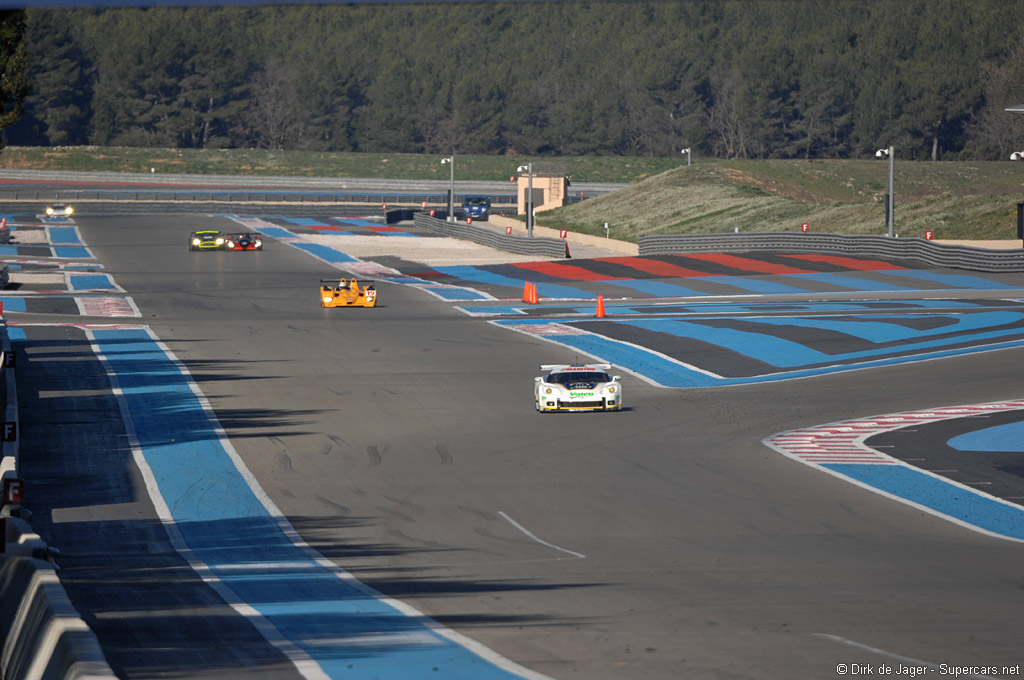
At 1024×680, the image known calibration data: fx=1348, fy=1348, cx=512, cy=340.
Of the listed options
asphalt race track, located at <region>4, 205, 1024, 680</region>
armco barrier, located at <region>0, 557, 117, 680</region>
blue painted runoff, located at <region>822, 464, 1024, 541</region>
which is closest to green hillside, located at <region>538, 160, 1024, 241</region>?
asphalt race track, located at <region>4, 205, 1024, 680</region>

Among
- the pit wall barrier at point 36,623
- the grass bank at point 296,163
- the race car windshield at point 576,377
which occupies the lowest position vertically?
the race car windshield at point 576,377

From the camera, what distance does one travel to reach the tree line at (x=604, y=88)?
14875 cm

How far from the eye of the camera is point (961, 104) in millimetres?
145625

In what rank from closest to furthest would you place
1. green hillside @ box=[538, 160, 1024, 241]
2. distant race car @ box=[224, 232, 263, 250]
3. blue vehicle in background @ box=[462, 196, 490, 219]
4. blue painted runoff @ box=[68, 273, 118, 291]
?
blue painted runoff @ box=[68, 273, 118, 291] < distant race car @ box=[224, 232, 263, 250] < green hillside @ box=[538, 160, 1024, 241] < blue vehicle in background @ box=[462, 196, 490, 219]

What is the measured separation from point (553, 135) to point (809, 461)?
159938 millimetres

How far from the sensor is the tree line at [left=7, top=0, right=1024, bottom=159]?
148750 mm

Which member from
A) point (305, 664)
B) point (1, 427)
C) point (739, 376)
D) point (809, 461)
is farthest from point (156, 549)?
point (739, 376)

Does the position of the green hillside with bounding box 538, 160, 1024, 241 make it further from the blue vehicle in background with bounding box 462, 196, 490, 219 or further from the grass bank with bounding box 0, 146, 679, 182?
the grass bank with bounding box 0, 146, 679, 182

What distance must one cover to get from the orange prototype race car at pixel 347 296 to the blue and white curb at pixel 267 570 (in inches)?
706

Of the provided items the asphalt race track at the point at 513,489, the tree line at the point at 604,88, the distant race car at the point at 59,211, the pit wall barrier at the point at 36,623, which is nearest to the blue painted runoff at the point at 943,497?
the asphalt race track at the point at 513,489

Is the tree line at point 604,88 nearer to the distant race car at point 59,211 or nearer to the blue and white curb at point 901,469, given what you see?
the distant race car at point 59,211

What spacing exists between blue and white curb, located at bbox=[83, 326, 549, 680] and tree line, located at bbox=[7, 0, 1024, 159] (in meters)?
127

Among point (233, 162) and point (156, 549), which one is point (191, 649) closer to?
point (156, 549)

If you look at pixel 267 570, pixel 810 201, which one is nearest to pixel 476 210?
pixel 810 201
